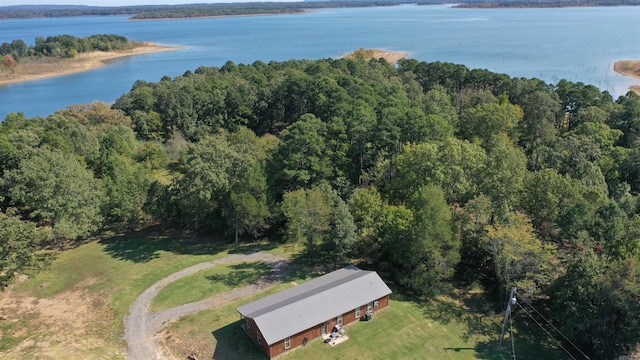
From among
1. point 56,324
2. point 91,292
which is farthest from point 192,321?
point 91,292

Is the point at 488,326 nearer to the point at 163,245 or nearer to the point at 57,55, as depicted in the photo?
the point at 163,245

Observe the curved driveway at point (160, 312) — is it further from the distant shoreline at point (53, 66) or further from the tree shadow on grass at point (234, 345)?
the distant shoreline at point (53, 66)

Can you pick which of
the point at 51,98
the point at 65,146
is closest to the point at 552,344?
the point at 65,146

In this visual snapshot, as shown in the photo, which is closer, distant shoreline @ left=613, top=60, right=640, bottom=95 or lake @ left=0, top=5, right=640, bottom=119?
distant shoreline @ left=613, top=60, right=640, bottom=95

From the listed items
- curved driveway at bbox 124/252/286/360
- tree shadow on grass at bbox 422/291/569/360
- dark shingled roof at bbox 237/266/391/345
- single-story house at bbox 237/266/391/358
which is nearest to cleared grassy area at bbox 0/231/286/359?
curved driveway at bbox 124/252/286/360

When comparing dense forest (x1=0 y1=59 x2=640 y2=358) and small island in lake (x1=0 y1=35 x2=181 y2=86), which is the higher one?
small island in lake (x1=0 y1=35 x2=181 y2=86)

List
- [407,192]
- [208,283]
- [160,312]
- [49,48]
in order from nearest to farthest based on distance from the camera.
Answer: [160,312]
[208,283]
[407,192]
[49,48]

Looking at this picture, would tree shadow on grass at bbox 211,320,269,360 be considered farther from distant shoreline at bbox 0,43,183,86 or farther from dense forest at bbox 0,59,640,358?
distant shoreline at bbox 0,43,183,86
